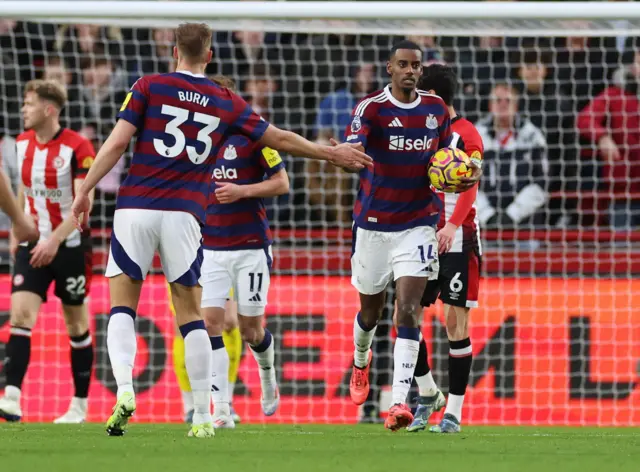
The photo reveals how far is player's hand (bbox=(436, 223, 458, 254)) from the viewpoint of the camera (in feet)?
25.0

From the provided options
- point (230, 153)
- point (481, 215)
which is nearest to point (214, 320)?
point (230, 153)

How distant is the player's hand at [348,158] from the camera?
6648 millimetres

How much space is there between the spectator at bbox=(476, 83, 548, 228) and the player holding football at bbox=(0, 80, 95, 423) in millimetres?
3679

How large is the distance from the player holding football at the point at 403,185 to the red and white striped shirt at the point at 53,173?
6.87 ft

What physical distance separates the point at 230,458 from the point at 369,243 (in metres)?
Result: 2.45

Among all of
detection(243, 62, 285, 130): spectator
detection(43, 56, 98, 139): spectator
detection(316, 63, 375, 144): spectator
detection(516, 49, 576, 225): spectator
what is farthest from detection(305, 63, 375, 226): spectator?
detection(43, 56, 98, 139): spectator

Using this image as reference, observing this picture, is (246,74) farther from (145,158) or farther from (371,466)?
(371,466)

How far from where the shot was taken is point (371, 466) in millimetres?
5242

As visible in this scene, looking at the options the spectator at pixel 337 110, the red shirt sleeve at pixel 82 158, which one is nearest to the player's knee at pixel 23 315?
the red shirt sleeve at pixel 82 158

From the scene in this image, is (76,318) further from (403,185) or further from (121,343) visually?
(403,185)

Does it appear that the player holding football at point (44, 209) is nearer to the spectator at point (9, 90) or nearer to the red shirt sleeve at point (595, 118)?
the spectator at point (9, 90)

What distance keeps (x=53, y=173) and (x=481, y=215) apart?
3822 mm

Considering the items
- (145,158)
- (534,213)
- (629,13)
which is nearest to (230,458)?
(145,158)

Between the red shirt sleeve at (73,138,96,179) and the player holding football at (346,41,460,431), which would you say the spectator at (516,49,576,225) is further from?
the red shirt sleeve at (73,138,96,179)
